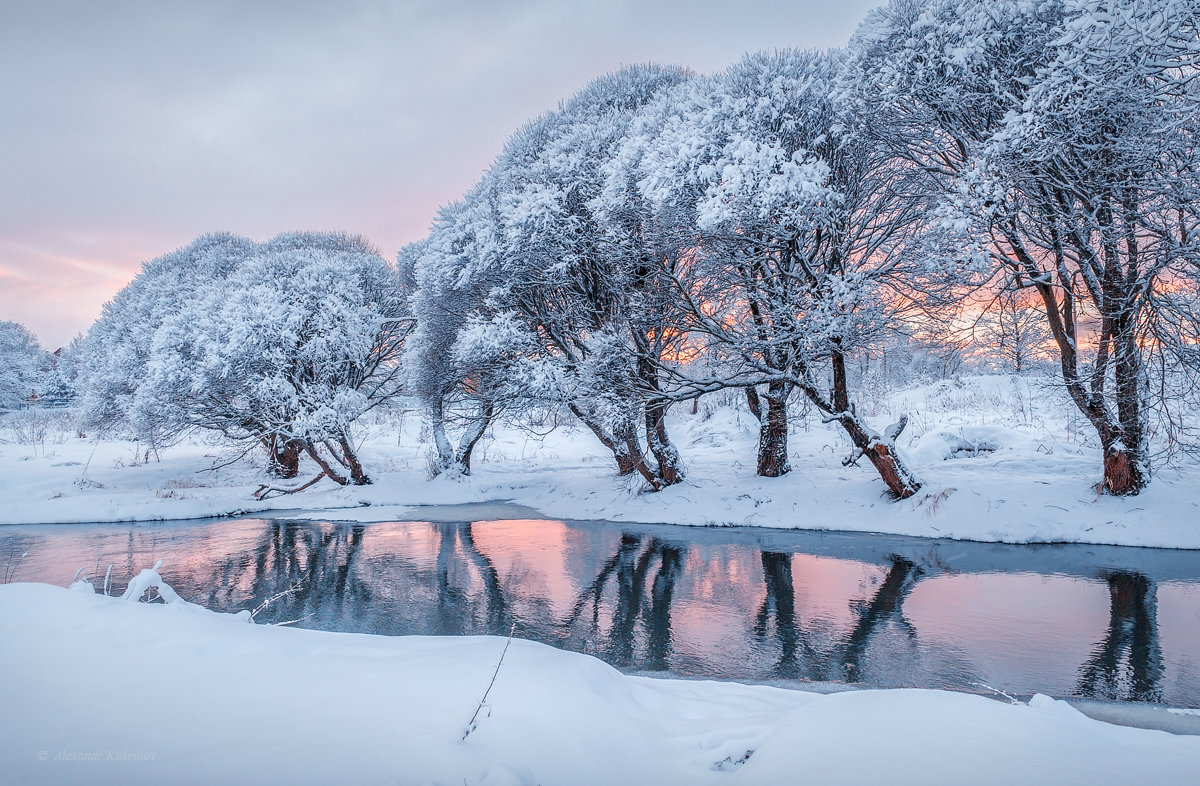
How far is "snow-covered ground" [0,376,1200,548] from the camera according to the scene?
1178cm

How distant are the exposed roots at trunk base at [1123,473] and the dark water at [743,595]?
1.37m

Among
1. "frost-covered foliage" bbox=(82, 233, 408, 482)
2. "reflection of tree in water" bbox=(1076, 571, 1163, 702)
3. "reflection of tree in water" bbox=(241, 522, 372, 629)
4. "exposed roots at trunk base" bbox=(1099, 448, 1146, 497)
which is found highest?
"frost-covered foliage" bbox=(82, 233, 408, 482)

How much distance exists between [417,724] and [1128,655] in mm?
7382

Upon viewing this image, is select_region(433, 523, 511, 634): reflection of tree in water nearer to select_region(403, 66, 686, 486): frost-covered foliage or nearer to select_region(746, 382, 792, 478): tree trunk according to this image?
select_region(403, 66, 686, 486): frost-covered foliage

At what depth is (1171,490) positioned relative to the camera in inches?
442

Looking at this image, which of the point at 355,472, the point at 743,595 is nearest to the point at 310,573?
the point at 743,595

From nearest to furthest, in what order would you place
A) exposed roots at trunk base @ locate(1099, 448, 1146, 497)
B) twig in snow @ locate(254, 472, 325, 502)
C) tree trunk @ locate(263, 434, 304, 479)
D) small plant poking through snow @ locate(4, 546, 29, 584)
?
small plant poking through snow @ locate(4, 546, 29, 584)
exposed roots at trunk base @ locate(1099, 448, 1146, 497)
twig in snow @ locate(254, 472, 325, 502)
tree trunk @ locate(263, 434, 304, 479)

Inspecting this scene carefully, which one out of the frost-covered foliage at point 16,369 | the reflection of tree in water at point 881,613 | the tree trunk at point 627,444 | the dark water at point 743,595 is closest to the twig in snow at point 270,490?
the dark water at point 743,595

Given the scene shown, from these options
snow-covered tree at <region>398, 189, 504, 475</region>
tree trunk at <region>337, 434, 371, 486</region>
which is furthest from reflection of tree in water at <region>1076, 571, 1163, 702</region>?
tree trunk at <region>337, 434, 371, 486</region>

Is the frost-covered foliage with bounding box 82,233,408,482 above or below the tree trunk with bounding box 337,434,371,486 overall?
above

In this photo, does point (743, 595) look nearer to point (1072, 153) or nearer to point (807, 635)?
point (807, 635)

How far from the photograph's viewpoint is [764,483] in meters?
15.8

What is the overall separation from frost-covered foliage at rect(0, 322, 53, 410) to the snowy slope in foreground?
2232 inches

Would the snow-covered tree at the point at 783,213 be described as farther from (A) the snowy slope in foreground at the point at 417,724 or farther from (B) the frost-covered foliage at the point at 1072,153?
(A) the snowy slope in foreground at the point at 417,724
